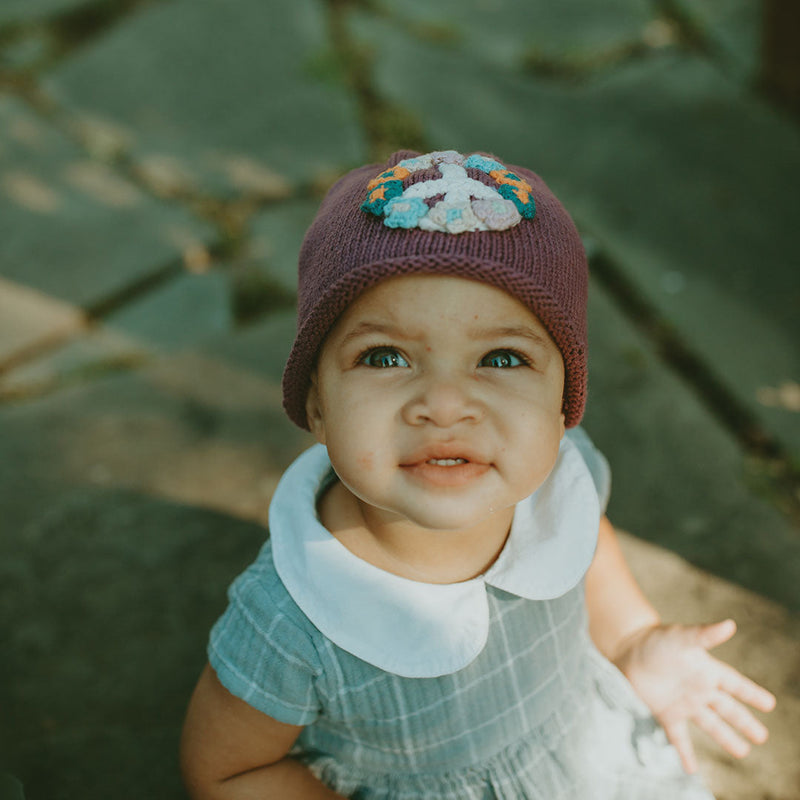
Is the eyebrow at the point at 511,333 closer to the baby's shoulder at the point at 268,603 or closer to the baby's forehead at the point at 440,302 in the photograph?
the baby's forehead at the point at 440,302

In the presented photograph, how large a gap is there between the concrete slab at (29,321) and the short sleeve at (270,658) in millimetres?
1535

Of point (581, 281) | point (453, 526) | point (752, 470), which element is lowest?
point (752, 470)

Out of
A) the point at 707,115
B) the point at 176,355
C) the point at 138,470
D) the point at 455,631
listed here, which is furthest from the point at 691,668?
the point at 707,115

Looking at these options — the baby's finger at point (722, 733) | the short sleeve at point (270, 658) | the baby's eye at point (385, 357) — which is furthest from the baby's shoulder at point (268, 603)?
the baby's finger at point (722, 733)

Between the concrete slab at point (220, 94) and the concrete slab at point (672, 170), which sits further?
the concrete slab at point (220, 94)

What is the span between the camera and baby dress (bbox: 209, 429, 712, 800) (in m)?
1.25

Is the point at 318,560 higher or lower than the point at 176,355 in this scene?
higher

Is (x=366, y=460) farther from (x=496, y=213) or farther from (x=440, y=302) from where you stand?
(x=496, y=213)

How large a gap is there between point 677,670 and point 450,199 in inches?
36.6

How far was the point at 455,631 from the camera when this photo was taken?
127 centimetres

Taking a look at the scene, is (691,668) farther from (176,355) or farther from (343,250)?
(176,355)

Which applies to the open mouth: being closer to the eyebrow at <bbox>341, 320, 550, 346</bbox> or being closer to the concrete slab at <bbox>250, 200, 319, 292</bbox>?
the eyebrow at <bbox>341, 320, 550, 346</bbox>

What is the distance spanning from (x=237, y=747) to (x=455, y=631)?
1.22ft

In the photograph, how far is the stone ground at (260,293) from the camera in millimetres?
1812
